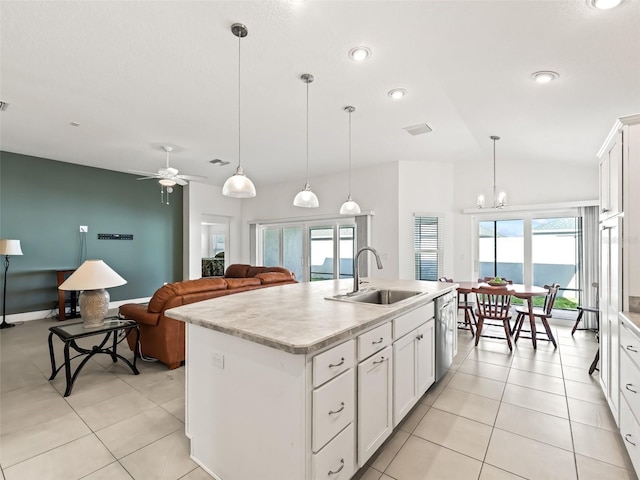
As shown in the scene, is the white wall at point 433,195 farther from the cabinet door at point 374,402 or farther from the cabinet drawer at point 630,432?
the cabinet door at point 374,402

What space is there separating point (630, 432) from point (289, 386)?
6.64 ft

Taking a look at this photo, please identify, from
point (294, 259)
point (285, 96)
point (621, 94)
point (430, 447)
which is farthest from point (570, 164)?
point (294, 259)

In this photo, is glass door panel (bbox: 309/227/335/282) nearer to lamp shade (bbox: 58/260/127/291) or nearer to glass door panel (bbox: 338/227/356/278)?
glass door panel (bbox: 338/227/356/278)

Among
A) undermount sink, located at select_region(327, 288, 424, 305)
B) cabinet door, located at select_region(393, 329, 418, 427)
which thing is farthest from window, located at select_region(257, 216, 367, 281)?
cabinet door, located at select_region(393, 329, 418, 427)

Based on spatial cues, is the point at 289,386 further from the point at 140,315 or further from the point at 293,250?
the point at 293,250

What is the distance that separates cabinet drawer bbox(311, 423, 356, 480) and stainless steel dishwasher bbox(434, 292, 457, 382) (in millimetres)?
1416

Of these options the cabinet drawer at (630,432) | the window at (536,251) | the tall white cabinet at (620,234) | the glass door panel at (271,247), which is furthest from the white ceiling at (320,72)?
the glass door panel at (271,247)

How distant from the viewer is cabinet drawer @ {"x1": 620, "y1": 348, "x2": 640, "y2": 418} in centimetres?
169

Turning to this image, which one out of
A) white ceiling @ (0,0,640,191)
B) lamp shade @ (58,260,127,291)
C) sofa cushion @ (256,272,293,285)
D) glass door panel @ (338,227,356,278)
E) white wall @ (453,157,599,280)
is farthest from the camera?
glass door panel @ (338,227,356,278)

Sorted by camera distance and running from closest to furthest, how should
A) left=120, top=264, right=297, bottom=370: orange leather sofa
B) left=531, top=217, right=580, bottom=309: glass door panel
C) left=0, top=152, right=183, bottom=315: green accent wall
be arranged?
left=120, top=264, right=297, bottom=370: orange leather sofa → left=531, top=217, right=580, bottom=309: glass door panel → left=0, top=152, right=183, bottom=315: green accent wall

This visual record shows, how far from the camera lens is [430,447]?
202 centimetres

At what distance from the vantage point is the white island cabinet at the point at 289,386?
137cm

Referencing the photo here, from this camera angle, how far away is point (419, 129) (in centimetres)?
428

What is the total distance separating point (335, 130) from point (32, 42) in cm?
315
